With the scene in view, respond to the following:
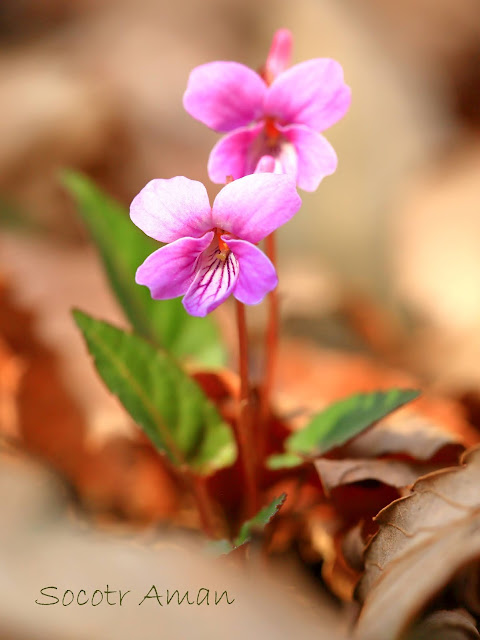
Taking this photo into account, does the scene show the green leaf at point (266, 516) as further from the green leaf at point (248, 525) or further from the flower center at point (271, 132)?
the flower center at point (271, 132)

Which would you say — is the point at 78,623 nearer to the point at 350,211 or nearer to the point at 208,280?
the point at 208,280

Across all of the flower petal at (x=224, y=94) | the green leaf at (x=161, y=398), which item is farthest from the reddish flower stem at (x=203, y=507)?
the flower petal at (x=224, y=94)

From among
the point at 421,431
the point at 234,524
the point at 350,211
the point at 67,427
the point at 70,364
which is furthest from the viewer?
the point at 350,211

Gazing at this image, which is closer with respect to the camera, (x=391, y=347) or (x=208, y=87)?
(x=208, y=87)

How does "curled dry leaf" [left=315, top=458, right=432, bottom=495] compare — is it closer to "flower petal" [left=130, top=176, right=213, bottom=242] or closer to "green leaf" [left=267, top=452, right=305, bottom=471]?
"green leaf" [left=267, top=452, right=305, bottom=471]

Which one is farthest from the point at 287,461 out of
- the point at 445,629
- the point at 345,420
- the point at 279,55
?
the point at 279,55

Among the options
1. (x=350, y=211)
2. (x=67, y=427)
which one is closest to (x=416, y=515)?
(x=67, y=427)

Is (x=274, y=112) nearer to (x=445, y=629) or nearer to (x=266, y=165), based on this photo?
(x=266, y=165)
